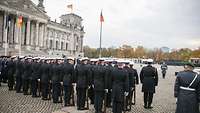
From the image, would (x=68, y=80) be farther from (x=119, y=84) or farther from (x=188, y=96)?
(x=188, y=96)

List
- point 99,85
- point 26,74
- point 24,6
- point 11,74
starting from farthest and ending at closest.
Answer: point 24,6 < point 11,74 < point 26,74 < point 99,85

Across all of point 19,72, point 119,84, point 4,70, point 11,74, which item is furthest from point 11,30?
point 119,84

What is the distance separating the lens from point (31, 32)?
255ft

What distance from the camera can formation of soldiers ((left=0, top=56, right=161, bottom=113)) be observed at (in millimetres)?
12523

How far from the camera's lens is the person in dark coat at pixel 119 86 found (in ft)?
40.2

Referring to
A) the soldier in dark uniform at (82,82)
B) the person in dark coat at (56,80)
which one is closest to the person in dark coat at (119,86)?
the soldier in dark uniform at (82,82)

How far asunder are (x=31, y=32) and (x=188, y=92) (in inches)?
2823

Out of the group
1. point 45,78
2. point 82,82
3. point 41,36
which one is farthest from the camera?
point 41,36

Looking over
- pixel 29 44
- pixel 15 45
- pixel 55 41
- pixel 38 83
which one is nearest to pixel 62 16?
pixel 55 41

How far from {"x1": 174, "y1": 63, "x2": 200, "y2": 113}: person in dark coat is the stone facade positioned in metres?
49.8

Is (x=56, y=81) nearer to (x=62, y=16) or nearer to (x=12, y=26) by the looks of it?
(x=12, y=26)

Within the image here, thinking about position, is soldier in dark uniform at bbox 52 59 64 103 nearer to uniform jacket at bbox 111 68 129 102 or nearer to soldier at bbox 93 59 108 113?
soldier at bbox 93 59 108 113

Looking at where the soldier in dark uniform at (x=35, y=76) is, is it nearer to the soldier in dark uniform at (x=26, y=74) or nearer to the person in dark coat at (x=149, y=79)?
the soldier in dark uniform at (x=26, y=74)

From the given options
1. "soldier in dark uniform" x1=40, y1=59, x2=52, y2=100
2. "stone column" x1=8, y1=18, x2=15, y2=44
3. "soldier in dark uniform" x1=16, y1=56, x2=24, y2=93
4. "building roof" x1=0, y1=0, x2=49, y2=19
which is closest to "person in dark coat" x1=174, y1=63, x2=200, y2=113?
"soldier in dark uniform" x1=40, y1=59, x2=52, y2=100
